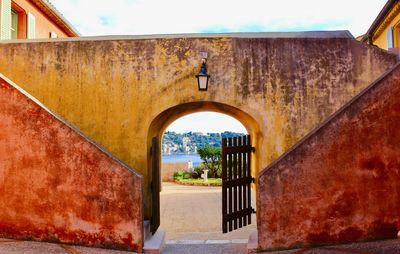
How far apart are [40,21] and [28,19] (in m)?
1.29

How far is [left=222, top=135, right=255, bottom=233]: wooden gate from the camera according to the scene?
24.0 feet

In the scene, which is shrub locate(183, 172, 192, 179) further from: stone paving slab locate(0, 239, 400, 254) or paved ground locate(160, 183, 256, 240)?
stone paving slab locate(0, 239, 400, 254)

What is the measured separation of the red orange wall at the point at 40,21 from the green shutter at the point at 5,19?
2.22 ft

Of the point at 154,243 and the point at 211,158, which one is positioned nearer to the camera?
the point at 154,243

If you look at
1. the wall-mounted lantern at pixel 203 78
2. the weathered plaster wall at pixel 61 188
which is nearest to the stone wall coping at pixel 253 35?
the wall-mounted lantern at pixel 203 78

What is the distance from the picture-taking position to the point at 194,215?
35.9ft

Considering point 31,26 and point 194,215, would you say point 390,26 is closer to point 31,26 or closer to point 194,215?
point 194,215

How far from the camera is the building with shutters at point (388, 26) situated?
12.5m

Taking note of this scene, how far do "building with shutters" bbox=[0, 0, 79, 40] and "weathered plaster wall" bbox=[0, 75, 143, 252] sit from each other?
621cm

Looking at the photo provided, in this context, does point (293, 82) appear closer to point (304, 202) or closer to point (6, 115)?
point (304, 202)

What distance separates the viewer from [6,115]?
6238 mm

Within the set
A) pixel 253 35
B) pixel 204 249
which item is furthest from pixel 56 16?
pixel 204 249

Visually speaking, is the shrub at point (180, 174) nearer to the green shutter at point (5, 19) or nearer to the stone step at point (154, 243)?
the green shutter at point (5, 19)

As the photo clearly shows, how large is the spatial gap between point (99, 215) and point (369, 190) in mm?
4347
